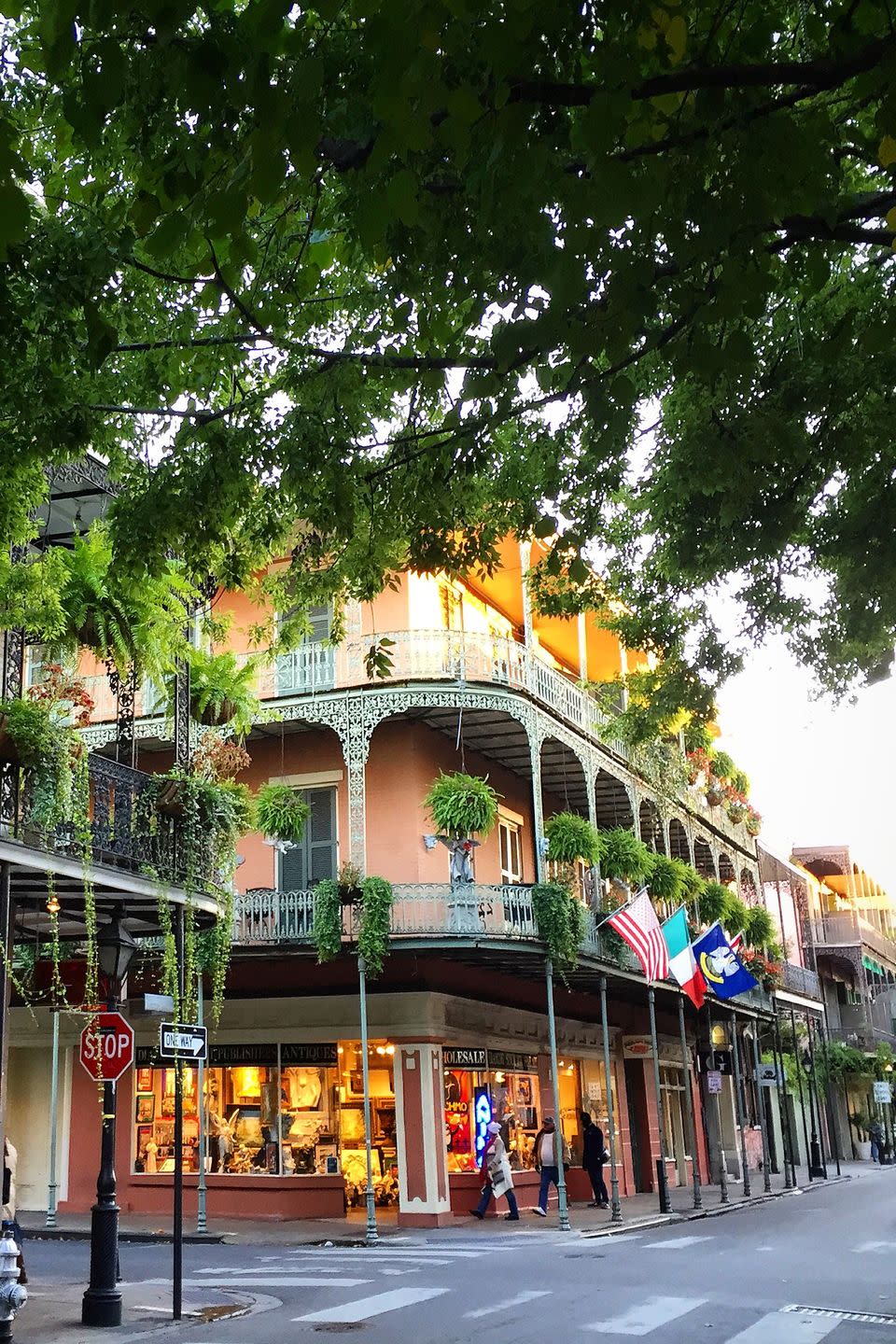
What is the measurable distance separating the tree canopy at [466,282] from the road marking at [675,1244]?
8.07 m

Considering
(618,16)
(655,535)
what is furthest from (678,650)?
(618,16)

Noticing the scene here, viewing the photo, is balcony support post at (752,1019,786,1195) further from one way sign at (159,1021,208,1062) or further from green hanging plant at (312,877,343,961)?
one way sign at (159,1021,208,1062)

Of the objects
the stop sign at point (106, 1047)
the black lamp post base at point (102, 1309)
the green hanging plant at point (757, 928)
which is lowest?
the black lamp post base at point (102, 1309)

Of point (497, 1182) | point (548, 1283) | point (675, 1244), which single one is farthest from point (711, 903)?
point (548, 1283)

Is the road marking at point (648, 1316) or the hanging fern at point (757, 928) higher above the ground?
the hanging fern at point (757, 928)

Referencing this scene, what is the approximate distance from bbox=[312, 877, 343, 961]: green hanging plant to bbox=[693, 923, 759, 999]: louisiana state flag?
6787 millimetres

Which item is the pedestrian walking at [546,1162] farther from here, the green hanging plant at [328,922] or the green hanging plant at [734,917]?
the green hanging plant at [734,917]

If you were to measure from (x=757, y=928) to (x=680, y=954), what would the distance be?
1057 centimetres

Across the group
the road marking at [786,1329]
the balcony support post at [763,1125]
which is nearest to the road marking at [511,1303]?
the road marking at [786,1329]

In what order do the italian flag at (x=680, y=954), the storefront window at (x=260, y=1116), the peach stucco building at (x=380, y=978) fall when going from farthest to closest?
the italian flag at (x=680, y=954) < the storefront window at (x=260, y=1116) < the peach stucco building at (x=380, y=978)

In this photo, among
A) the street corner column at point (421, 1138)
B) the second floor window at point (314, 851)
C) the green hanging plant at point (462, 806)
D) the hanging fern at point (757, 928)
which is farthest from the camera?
the hanging fern at point (757, 928)

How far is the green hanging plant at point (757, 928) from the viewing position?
1260 inches

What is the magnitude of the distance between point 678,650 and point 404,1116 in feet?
34.9

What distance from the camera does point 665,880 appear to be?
25453mm
